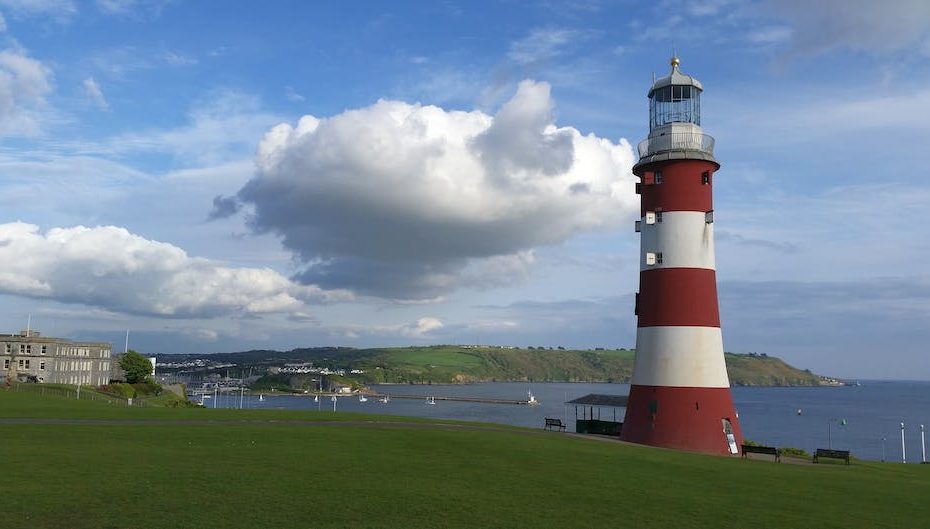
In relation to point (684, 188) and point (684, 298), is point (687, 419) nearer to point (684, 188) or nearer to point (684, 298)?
point (684, 298)

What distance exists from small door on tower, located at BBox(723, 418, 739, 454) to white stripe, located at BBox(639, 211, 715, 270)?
7.47m

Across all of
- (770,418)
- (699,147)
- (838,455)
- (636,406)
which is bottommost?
(770,418)

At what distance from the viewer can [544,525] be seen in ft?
45.1

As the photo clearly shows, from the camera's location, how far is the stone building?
91.2m

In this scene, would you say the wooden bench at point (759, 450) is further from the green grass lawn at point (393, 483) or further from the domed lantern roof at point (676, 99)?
the domed lantern roof at point (676, 99)

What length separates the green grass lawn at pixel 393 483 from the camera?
1362 cm

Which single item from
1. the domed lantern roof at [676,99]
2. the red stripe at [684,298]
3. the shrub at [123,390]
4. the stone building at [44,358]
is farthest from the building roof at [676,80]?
the stone building at [44,358]

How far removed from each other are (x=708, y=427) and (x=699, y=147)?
44.9 feet

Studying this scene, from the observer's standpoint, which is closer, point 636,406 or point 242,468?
point 242,468

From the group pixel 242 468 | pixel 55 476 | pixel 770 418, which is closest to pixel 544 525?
pixel 242 468

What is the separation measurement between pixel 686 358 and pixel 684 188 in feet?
27.1

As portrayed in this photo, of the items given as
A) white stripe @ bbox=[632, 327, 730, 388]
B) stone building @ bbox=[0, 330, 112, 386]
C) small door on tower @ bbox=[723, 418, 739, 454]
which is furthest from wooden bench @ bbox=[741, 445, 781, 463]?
stone building @ bbox=[0, 330, 112, 386]

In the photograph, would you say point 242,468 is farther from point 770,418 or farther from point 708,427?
point 770,418

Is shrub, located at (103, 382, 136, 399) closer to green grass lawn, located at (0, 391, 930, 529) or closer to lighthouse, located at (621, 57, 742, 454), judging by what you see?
green grass lawn, located at (0, 391, 930, 529)
